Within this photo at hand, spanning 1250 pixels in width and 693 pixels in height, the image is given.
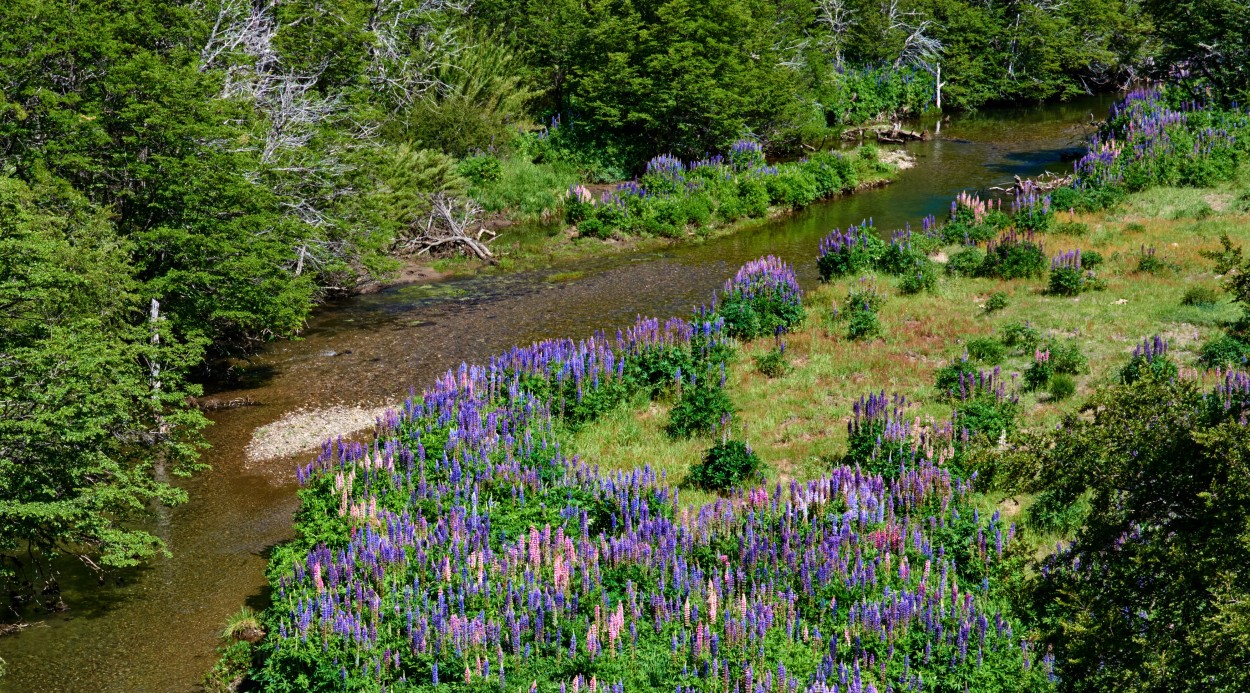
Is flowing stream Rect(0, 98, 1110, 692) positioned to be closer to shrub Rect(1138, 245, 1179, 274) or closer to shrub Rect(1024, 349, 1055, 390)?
shrub Rect(1138, 245, 1179, 274)

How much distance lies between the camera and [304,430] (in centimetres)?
1978

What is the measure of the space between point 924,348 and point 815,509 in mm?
7724

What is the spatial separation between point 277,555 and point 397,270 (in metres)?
18.0

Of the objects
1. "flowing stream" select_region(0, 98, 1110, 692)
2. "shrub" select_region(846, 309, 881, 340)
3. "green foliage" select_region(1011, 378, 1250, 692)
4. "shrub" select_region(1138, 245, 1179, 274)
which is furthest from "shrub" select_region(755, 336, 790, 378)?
"green foliage" select_region(1011, 378, 1250, 692)

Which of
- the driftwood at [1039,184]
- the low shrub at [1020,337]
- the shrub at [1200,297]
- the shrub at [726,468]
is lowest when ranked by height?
the shrub at [726,468]

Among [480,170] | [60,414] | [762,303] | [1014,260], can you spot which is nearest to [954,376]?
[762,303]

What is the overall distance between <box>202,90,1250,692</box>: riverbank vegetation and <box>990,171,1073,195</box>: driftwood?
8.75 metres

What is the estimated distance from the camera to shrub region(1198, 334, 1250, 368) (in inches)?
672

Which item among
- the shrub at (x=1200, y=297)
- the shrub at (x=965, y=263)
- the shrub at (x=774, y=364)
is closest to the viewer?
the shrub at (x=774, y=364)

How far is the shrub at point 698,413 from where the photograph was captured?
1752 cm

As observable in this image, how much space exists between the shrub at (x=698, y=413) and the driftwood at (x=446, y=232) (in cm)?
1494

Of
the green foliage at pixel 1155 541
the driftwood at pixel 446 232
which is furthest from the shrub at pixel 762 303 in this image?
the green foliage at pixel 1155 541

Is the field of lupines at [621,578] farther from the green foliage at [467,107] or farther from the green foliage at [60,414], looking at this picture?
the green foliage at [467,107]

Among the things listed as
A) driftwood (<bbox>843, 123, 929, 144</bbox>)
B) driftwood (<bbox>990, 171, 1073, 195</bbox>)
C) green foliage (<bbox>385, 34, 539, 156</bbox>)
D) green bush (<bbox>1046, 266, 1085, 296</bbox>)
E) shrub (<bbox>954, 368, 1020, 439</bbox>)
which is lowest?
shrub (<bbox>954, 368, 1020, 439</bbox>)
